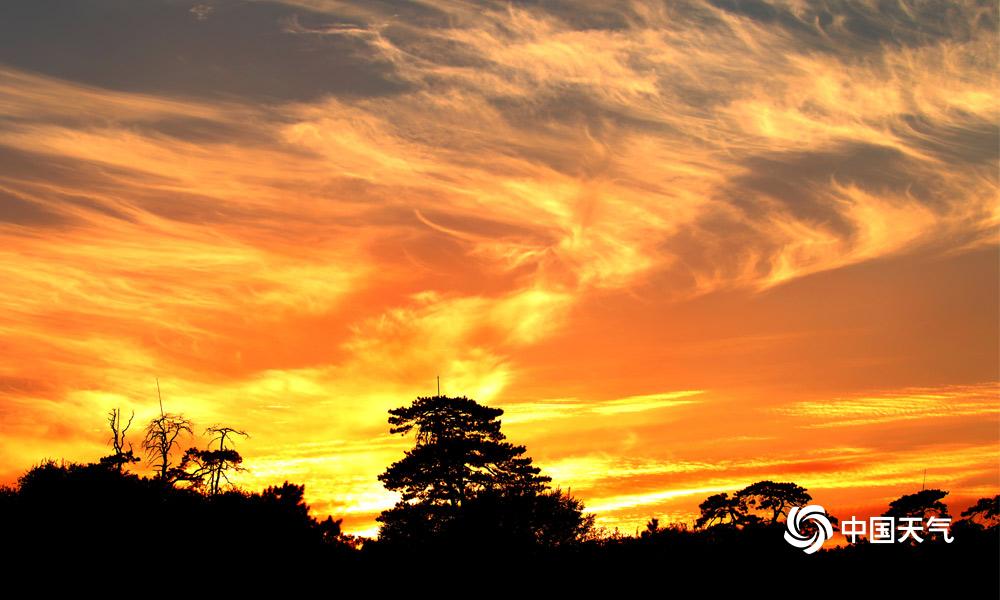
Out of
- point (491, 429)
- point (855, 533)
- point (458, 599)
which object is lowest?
point (458, 599)

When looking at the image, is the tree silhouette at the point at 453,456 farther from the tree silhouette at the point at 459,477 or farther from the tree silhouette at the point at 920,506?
the tree silhouette at the point at 920,506

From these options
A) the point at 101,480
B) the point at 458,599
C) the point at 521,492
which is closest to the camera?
the point at 458,599

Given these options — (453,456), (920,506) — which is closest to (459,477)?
(453,456)

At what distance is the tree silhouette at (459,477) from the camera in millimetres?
57719

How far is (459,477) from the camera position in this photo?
194ft

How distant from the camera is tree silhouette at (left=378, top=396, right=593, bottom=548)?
5772 cm

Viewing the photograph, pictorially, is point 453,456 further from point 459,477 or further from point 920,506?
point 920,506

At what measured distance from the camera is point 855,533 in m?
39.5

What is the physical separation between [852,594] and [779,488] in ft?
141


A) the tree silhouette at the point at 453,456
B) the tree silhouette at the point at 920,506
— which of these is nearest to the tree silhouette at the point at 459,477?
the tree silhouette at the point at 453,456

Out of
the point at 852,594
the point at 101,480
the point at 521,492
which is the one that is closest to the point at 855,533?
the point at 852,594

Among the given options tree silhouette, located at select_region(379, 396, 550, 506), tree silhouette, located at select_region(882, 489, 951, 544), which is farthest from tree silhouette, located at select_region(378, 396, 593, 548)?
tree silhouette, located at select_region(882, 489, 951, 544)

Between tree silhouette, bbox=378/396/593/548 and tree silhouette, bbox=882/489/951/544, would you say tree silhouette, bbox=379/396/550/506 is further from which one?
tree silhouette, bbox=882/489/951/544

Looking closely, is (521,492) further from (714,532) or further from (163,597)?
(163,597)
